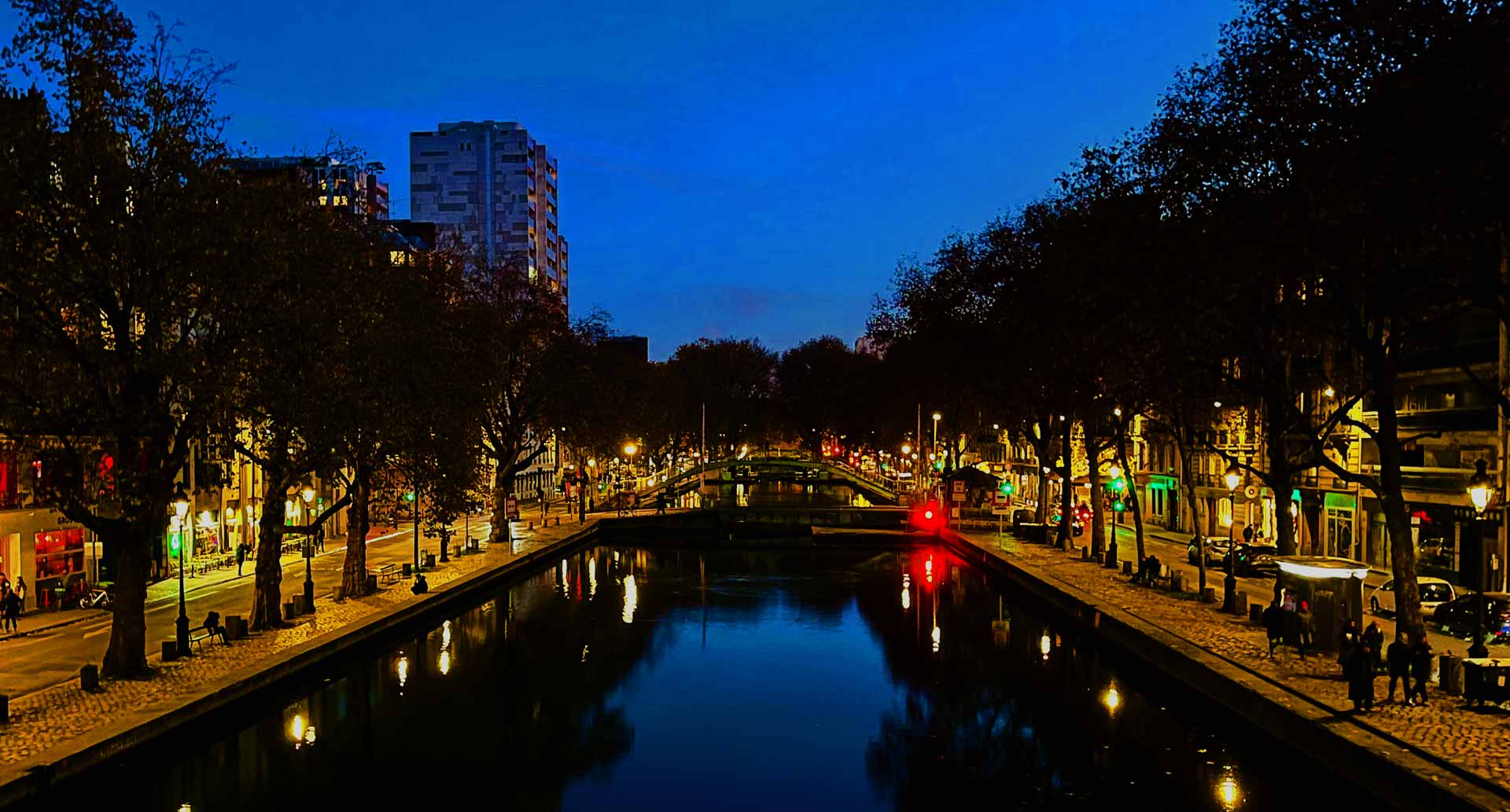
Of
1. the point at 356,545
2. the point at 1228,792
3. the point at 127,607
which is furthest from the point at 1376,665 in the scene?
the point at 356,545

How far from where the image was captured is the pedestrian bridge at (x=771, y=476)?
12112 centimetres

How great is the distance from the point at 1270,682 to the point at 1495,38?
50.4ft

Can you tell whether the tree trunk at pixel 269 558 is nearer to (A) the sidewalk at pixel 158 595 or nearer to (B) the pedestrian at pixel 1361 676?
(A) the sidewalk at pixel 158 595

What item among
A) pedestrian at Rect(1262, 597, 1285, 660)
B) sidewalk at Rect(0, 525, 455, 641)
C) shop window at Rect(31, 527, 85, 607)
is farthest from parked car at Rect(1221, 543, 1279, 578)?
shop window at Rect(31, 527, 85, 607)

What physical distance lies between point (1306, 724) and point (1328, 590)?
7.26m

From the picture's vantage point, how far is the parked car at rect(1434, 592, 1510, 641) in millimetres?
33875

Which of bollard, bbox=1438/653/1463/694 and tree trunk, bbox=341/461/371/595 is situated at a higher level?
tree trunk, bbox=341/461/371/595

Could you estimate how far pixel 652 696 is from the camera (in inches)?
1414

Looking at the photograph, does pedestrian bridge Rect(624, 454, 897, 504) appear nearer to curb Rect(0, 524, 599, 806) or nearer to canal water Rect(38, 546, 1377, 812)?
curb Rect(0, 524, 599, 806)

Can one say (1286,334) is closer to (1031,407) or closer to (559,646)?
(559,646)

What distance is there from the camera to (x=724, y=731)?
31734 mm

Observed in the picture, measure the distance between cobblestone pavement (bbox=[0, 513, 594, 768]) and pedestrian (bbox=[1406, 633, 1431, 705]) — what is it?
27367 mm

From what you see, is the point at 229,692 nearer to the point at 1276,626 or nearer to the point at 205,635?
the point at 205,635

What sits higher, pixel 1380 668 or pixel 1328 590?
pixel 1328 590
